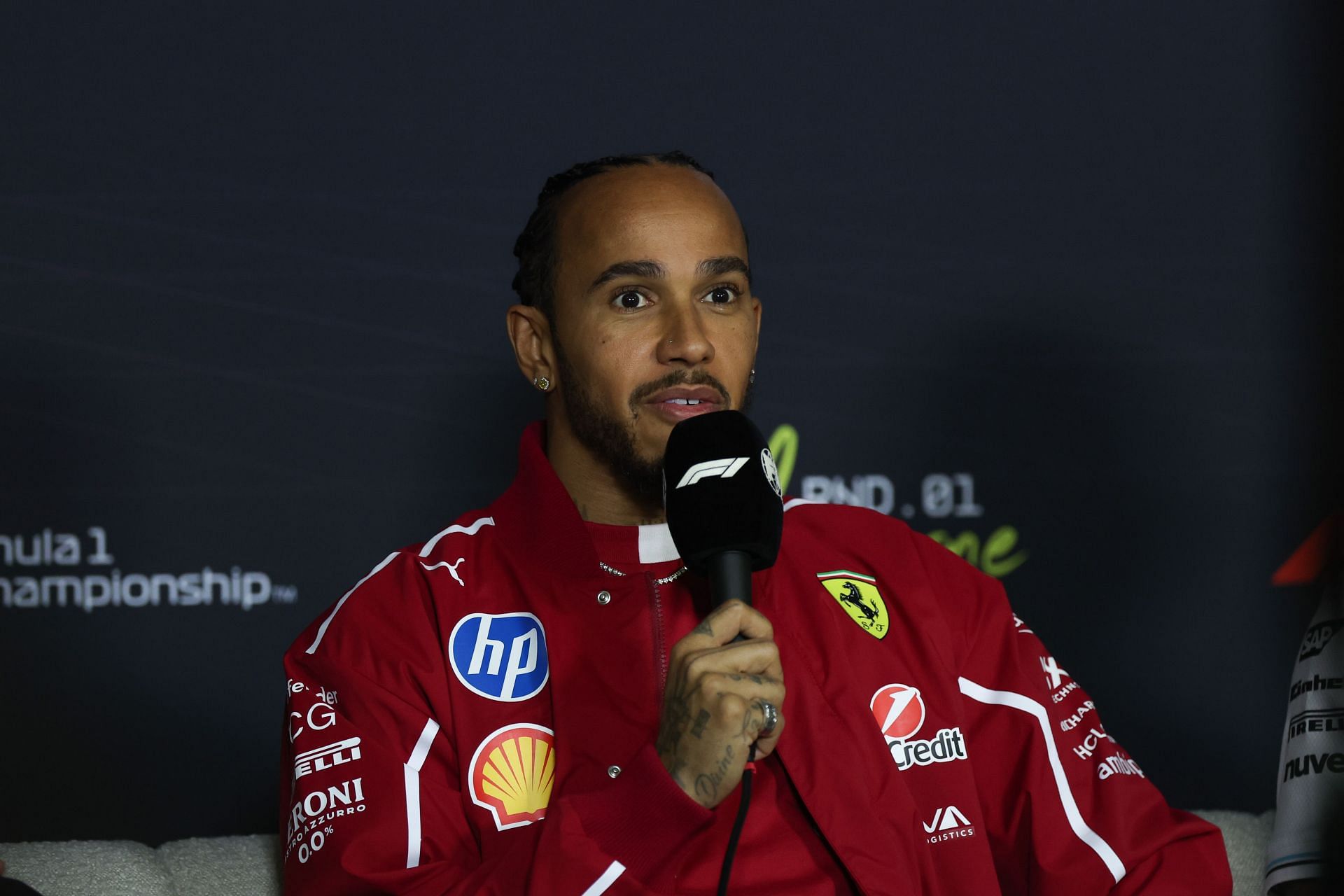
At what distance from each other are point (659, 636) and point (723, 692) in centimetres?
31

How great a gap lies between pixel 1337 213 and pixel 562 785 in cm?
150

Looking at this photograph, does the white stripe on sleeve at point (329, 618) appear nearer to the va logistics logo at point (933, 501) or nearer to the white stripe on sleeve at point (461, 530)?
the white stripe on sleeve at point (461, 530)

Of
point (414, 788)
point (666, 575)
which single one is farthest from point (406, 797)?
point (666, 575)

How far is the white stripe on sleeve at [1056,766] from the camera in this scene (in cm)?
125

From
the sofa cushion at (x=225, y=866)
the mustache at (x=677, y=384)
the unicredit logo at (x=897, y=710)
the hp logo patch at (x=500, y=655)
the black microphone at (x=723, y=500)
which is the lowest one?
the sofa cushion at (x=225, y=866)

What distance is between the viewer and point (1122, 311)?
2.06 meters

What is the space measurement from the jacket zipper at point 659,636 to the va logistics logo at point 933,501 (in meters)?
0.75

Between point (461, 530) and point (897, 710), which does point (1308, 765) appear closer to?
point (897, 710)

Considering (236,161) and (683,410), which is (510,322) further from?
(236,161)

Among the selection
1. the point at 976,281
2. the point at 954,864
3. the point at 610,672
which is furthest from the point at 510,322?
the point at 976,281

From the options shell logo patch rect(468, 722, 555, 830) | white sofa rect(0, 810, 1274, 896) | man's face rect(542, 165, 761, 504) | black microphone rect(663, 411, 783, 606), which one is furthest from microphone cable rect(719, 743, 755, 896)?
white sofa rect(0, 810, 1274, 896)

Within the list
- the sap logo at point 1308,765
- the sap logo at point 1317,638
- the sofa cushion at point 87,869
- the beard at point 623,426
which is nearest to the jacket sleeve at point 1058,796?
the sap logo at point 1308,765

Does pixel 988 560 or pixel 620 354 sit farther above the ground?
pixel 620 354

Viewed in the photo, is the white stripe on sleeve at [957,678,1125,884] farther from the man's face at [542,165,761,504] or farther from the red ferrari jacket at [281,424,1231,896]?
the man's face at [542,165,761,504]
